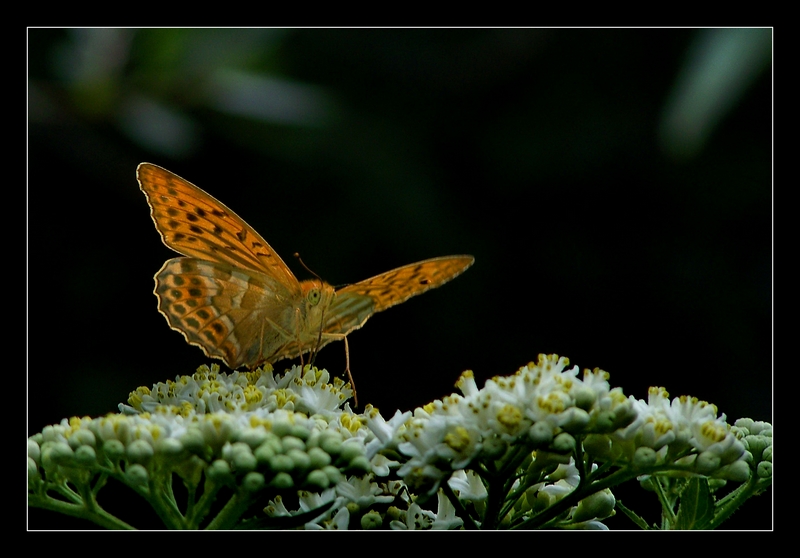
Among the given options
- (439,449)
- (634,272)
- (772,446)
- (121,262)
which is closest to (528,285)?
(634,272)

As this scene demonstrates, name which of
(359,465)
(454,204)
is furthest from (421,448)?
(454,204)

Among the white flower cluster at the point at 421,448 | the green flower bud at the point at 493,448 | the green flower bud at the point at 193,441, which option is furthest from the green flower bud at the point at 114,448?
the green flower bud at the point at 493,448

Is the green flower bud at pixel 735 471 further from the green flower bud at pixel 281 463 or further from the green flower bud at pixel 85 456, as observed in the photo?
the green flower bud at pixel 85 456

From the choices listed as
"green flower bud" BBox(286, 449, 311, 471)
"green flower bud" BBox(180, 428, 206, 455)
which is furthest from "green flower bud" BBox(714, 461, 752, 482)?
"green flower bud" BBox(180, 428, 206, 455)

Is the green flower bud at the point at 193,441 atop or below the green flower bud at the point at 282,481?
atop

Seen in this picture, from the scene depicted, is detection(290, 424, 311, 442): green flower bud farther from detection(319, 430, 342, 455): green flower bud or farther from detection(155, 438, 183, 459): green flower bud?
detection(155, 438, 183, 459): green flower bud

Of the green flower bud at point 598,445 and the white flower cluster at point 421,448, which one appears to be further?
the green flower bud at point 598,445
